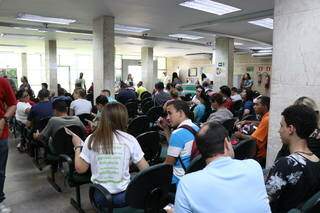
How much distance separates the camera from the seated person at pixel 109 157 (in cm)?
218

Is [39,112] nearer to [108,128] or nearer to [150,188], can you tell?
[108,128]

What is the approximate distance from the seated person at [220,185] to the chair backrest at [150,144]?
2060 mm

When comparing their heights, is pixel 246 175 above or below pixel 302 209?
above

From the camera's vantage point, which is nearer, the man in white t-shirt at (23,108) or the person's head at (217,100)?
the person's head at (217,100)

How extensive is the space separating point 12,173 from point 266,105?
12.8ft

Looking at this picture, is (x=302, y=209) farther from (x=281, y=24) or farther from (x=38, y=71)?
(x=38, y=71)

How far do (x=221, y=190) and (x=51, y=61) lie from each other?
13152 mm

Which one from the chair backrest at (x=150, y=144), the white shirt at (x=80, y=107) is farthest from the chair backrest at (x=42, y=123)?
the chair backrest at (x=150, y=144)

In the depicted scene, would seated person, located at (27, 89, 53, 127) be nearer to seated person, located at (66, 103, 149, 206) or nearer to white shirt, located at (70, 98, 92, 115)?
white shirt, located at (70, 98, 92, 115)

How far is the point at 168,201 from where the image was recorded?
7.32 feet

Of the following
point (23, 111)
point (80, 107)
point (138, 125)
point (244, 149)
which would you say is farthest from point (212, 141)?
point (23, 111)

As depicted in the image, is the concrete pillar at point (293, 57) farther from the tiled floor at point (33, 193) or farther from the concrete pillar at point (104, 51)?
the concrete pillar at point (104, 51)

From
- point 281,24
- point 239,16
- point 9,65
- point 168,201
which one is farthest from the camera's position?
point 9,65

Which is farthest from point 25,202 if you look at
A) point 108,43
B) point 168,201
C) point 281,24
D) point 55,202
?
point 108,43
